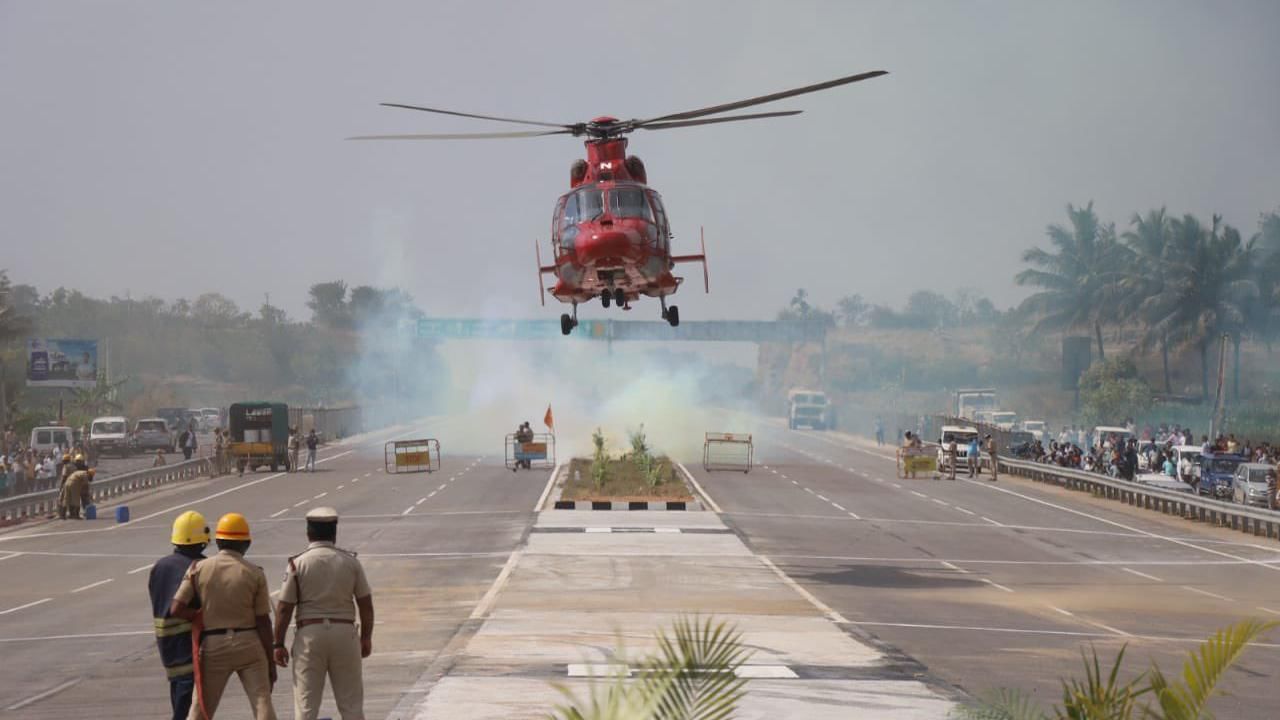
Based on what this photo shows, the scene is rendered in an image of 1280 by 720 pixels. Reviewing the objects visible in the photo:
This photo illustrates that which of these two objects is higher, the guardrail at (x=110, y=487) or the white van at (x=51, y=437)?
the white van at (x=51, y=437)

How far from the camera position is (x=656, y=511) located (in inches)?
1608

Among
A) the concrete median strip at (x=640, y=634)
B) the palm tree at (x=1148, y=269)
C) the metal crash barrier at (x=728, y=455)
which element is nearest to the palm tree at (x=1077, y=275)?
the palm tree at (x=1148, y=269)

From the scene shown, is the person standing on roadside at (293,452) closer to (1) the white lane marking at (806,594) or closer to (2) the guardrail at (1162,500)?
(2) the guardrail at (1162,500)

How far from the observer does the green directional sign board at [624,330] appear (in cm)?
16262

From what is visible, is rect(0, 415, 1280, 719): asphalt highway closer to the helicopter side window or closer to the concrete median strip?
the concrete median strip

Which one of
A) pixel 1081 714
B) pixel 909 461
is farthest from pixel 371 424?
pixel 1081 714

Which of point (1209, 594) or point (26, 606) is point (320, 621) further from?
point (1209, 594)

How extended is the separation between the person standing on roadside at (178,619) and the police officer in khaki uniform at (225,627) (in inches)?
6.5

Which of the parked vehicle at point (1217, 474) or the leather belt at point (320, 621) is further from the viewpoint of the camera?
the parked vehicle at point (1217, 474)

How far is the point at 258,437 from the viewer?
61.5m

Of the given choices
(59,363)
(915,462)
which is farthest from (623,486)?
(59,363)

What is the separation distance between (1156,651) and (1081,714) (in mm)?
13118

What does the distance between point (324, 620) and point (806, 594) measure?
14.3 meters

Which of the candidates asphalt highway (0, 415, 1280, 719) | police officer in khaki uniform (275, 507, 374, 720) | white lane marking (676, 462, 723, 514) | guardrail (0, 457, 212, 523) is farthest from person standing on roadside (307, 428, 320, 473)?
police officer in khaki uniform (275, 507, 374, 720)
